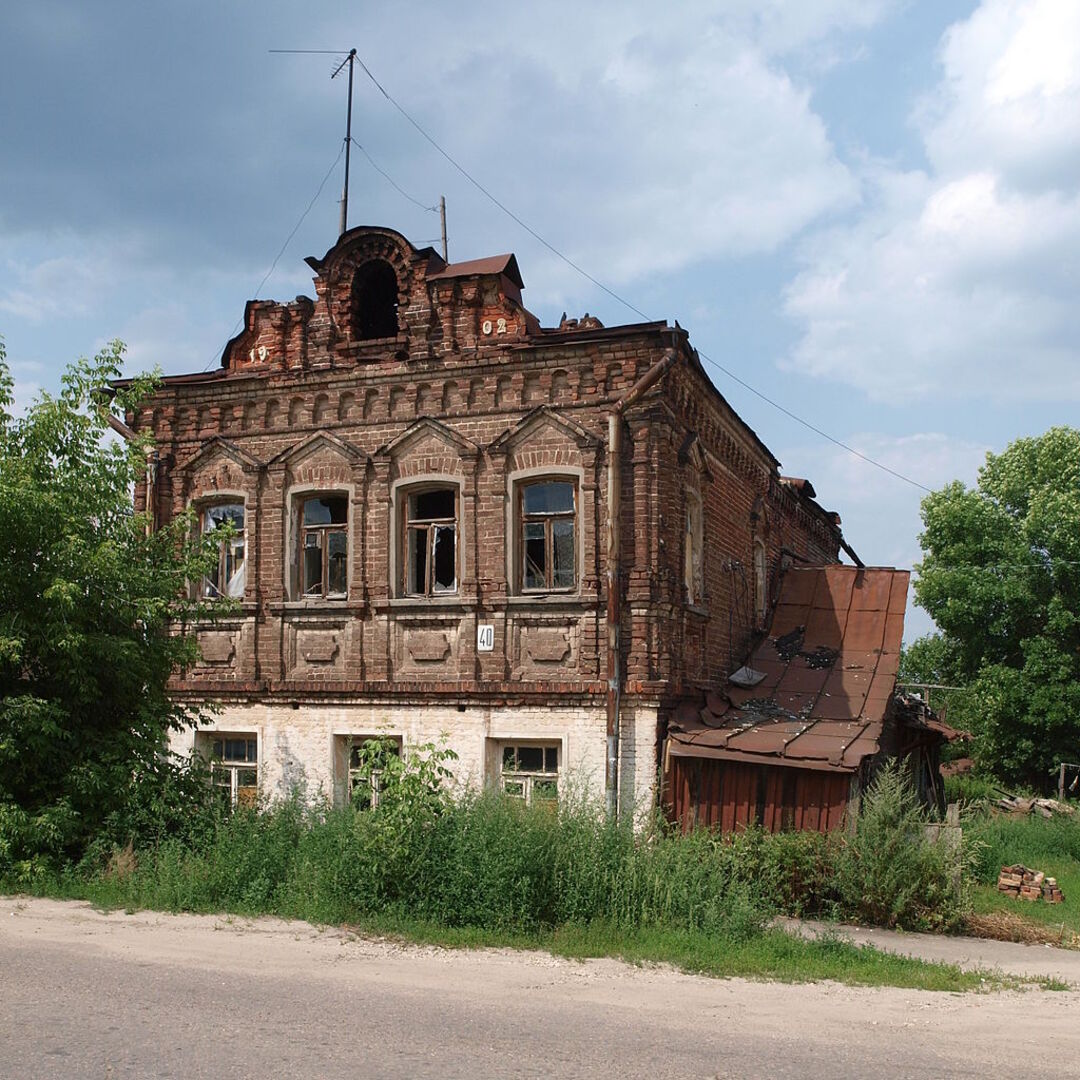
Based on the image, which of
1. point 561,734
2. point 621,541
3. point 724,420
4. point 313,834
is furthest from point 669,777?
point 724,420

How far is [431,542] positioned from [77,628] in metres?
4.48

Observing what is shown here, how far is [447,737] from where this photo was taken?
494 inches

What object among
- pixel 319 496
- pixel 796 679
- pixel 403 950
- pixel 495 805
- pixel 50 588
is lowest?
pixel 403 950

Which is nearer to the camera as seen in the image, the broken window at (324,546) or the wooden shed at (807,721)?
the wooden shed at (807,721)

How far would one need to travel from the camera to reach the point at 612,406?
14.0 meters

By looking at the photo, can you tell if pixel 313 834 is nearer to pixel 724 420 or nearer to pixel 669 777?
pixel 669 777

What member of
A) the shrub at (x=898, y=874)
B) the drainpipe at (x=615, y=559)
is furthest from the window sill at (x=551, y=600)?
the shrub at (x=898, y=874)

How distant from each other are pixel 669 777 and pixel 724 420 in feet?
17.6

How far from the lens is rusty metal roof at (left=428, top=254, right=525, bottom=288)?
14.8 meters

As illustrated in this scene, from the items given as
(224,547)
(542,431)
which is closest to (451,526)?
(542,431)

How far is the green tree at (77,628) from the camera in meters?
11.9

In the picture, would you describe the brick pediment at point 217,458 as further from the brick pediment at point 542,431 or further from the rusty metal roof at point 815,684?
the rusty metal roof at point 815,684

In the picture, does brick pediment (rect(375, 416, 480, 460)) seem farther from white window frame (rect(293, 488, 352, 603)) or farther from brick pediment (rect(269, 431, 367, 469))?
white window frame (rect(293, 488, 352, 603))

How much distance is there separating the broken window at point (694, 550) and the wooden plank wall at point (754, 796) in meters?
2.48
